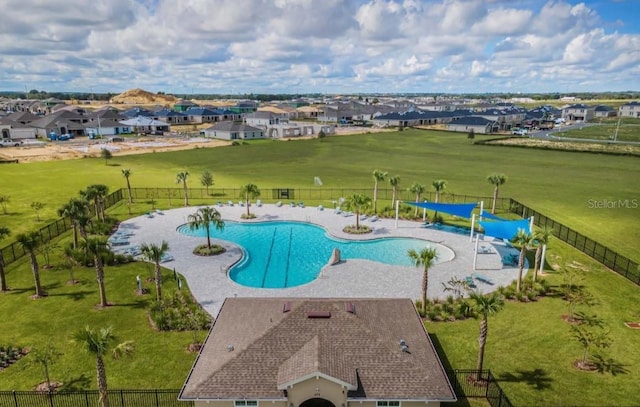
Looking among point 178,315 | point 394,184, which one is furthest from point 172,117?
point 178,315

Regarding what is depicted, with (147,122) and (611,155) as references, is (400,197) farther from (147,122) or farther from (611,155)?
(147,122)

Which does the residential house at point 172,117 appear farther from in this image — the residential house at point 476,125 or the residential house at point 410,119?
the residential house at point 476,125

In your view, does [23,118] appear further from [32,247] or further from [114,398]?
[114,398]

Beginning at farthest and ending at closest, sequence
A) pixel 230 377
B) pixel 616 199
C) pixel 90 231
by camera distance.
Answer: pixel 616 199
pixel 90 231
pixel 230 377

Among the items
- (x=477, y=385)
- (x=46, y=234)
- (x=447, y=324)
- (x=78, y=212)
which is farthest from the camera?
(x=46, y=234)

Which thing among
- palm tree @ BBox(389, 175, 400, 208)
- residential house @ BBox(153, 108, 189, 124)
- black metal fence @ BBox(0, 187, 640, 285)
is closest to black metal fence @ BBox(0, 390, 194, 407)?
black metal fence @ BBox(0, 187, 640, 285)

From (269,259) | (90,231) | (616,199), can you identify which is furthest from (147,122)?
(616,199)

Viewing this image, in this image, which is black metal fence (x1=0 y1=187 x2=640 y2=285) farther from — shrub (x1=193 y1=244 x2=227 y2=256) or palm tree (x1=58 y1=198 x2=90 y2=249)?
shrub (x1=193 y1=244 x2=227 y2=256)
